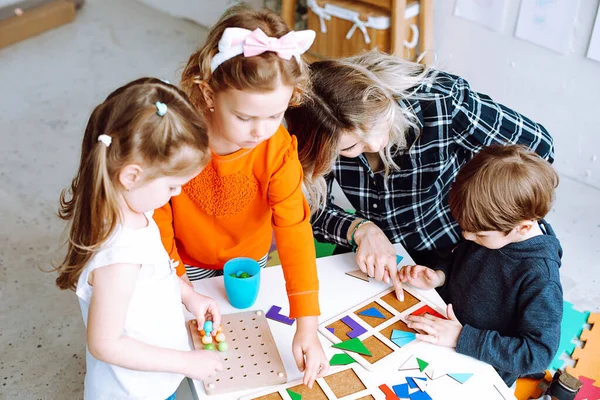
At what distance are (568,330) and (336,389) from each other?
4.25 ft

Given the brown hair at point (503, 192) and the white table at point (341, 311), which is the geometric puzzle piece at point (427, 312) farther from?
the brown hair at point (503, 192)

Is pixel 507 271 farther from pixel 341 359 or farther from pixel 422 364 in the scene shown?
pixel 341 359

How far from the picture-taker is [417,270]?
4.78 ft

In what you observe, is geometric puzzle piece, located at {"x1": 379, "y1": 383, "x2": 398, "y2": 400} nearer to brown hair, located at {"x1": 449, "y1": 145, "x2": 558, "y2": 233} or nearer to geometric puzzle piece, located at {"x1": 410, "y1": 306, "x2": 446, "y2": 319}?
geometric puzzle piece, located at {"x1": 410, "y1": 306, "x2": 446, "y2": 319}

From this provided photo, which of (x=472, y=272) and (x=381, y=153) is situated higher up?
(x=381, y=153)

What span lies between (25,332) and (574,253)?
2070 mm

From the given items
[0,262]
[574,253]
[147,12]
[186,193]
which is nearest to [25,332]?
[0,262]

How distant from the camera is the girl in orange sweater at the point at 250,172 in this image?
47.2 inches

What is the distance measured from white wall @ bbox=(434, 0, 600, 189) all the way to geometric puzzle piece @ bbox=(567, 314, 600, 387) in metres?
0.96

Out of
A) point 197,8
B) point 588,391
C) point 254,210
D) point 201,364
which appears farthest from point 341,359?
point 197,8

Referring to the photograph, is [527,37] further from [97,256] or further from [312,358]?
[97,256]

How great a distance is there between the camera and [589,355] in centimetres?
208

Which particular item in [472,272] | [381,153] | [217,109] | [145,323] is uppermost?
[217,109]

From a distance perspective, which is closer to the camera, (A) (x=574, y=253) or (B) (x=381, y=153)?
(B) (x=381, y=153)
